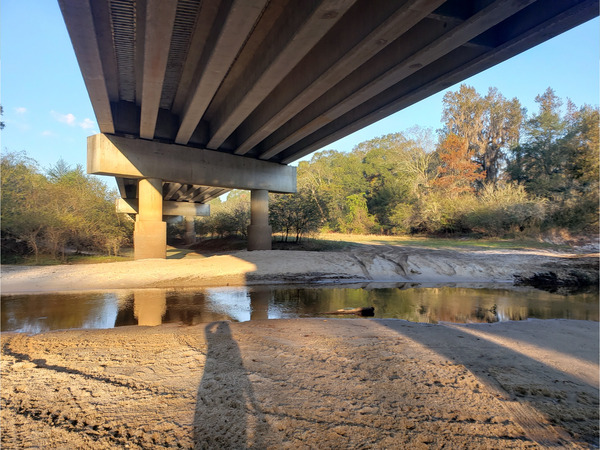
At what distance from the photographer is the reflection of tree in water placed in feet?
7.53

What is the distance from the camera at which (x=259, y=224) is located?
19.1 metres

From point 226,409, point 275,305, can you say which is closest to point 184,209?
point 275,305

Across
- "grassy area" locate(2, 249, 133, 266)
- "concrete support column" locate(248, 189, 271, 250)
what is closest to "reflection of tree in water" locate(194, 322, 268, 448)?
"grassy area" locate(2, 249, 133, 266)

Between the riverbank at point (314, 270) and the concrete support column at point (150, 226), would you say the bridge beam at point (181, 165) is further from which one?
the riverbank at point (314, 270)

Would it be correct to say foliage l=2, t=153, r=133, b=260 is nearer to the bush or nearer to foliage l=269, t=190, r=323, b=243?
foliage l=269, t=190, r=323, b=243

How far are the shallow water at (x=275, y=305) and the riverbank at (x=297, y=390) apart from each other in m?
1.45

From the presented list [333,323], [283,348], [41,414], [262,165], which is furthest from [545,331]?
[262,165]

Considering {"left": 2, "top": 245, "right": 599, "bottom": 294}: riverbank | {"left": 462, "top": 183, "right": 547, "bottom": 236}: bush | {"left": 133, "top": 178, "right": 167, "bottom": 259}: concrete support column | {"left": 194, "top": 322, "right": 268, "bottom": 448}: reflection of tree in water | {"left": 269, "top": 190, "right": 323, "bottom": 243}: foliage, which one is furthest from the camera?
{"left": 462, "top": 183, "right": 547, "bottom": 236}: bush

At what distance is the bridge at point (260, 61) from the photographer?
6848 millimetres

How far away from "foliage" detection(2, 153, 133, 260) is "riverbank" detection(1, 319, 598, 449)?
39.0 ft

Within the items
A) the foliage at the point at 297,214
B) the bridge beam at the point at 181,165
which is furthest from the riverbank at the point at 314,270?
the foliage at the point at 297,214

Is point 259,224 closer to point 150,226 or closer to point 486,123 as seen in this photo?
point 150,226

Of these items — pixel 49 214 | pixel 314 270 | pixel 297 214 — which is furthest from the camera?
pixel 297 214

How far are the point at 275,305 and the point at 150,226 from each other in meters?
9.65
